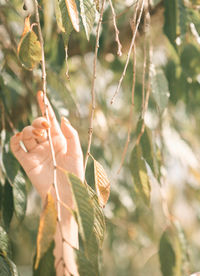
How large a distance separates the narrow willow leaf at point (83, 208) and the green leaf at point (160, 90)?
45 centimetres

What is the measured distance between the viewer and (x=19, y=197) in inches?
37.6

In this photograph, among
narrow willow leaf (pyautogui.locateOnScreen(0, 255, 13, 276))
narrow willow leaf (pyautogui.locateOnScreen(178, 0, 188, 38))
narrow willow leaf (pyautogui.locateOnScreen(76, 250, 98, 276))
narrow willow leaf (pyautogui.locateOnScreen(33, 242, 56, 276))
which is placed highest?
narrow willow leaf (pyautogui.locateOnScreen(178, 0, 188, 38))

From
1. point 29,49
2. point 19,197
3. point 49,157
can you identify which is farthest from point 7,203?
point 29,49

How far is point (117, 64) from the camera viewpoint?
5.21 feet

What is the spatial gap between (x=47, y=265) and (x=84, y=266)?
2.0 inches

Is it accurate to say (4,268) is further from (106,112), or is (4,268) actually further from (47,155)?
(106,112)

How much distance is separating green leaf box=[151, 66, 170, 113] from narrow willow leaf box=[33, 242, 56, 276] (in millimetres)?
501

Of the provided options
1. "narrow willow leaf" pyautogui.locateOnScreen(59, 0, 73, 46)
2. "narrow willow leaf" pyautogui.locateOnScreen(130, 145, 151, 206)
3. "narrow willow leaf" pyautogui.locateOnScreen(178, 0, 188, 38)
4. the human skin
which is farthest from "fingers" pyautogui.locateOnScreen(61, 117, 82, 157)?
"narrow willow leaf" pyautogui.locateOnScreen(178, 0, 188, 38)

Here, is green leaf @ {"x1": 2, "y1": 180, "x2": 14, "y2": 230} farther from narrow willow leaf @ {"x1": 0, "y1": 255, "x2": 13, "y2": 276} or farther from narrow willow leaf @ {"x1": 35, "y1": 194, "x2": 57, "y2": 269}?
narrow willow leaf @ {"x1": 35, "y1": 194, "x2": 57, "y2": 269}

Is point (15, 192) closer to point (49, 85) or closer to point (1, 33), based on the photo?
point (49, 85)

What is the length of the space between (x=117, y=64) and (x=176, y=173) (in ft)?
2.83

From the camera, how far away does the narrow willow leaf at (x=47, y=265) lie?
1.87ft

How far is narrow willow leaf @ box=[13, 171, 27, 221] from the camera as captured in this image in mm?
933

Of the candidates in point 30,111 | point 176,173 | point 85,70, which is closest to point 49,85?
point 30,111
